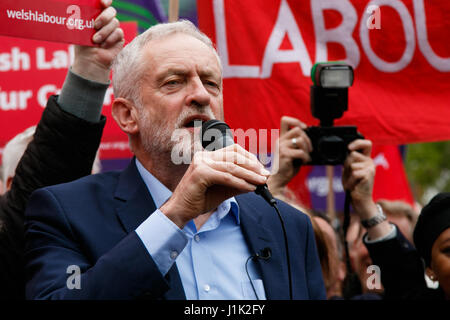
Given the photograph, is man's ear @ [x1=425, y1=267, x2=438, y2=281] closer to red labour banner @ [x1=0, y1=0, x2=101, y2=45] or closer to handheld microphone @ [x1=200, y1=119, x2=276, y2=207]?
handheld microphone @ [x1=200, y1=119, x2=276, y2=207]

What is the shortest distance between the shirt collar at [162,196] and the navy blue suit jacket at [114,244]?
0.13 feet

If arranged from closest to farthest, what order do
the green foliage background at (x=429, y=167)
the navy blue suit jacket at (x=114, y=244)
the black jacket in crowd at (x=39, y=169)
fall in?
the navy blue suit jacket at (x=114, y=244) < the black jacket in crowd at (x=39, y=169) < the green foliage background at (x=429, y=167)

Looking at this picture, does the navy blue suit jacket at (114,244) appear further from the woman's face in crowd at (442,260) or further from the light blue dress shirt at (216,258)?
the woman's face in crowd at (442,260)

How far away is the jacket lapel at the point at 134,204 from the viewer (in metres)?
2.39

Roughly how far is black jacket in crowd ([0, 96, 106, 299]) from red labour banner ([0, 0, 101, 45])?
0.96 feet

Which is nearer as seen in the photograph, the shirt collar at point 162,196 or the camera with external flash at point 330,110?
the shirt collar at point 162,196

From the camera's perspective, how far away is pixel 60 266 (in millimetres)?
2336

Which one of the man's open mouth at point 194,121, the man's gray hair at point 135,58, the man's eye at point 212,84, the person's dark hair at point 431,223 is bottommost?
the person's dark hair at point 431,223

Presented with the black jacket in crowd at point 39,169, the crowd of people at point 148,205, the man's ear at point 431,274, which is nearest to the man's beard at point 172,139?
the crowd of people at point 148,205

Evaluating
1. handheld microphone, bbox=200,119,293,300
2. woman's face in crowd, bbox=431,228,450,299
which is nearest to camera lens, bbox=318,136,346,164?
woman's face in crowd, bbox=431,228,450,299

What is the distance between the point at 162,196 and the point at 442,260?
1.50m
